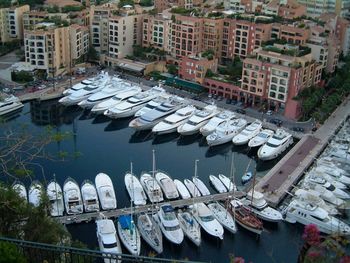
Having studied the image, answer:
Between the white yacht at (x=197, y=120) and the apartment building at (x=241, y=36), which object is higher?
the apartment building at (x=241, y=36)

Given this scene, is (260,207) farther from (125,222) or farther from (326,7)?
(326,7)

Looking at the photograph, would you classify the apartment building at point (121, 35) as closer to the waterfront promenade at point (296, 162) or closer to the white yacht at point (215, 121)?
the white yacht at point (215, 121)

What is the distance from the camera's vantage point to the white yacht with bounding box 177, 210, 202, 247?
15.0 metres

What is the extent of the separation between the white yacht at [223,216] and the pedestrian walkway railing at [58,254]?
26.2 feet

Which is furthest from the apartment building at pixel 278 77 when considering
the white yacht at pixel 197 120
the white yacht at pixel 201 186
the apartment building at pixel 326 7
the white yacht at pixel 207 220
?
the apartment building at pixel 326 7

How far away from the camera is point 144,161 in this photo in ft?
66.9

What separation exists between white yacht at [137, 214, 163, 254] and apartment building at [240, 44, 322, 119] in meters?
11.7

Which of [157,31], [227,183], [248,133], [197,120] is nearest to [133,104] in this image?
[197,120]

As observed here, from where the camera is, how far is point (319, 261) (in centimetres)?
539

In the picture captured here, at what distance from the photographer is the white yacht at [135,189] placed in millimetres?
16859

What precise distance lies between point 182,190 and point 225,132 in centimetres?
558

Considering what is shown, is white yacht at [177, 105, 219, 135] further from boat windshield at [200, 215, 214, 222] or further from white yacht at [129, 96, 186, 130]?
boat windshield at [200, 215, 214, 222]

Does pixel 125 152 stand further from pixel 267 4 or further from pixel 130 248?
pixel 267 4

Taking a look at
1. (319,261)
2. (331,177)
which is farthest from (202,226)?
(319,261)
